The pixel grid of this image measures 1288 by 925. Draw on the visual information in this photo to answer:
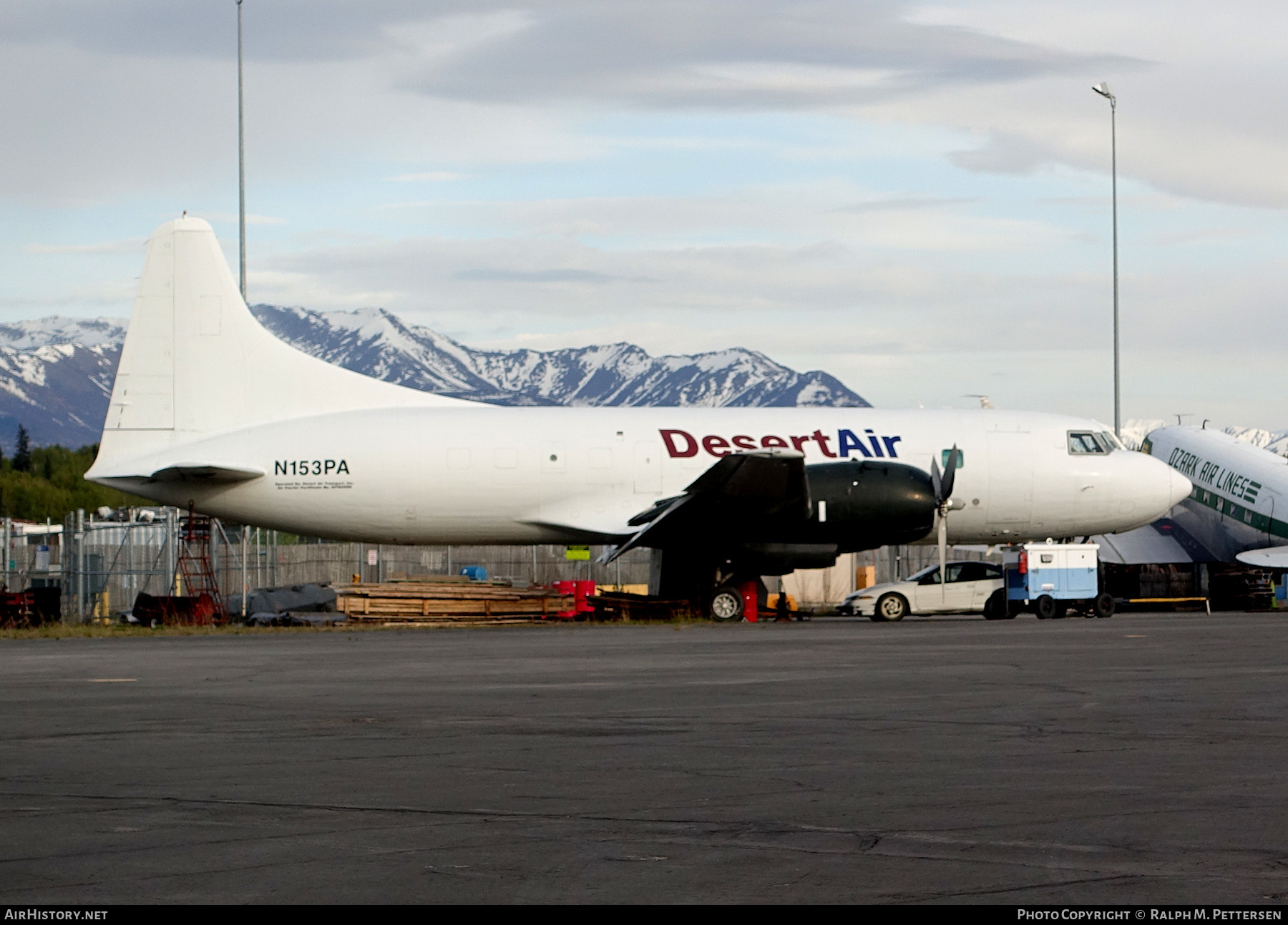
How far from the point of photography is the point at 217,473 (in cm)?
3034

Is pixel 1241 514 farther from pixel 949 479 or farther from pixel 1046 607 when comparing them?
pixel 949 479

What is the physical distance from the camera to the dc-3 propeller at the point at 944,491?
31.3 metres

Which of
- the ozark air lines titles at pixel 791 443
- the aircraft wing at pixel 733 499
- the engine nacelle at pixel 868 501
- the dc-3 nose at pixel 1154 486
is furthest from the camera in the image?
the dc-3 nose at pixel 1154 486

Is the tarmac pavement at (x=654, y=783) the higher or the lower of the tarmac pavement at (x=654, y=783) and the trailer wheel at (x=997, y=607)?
the higher

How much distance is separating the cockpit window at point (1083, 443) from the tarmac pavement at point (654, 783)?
16626 millimetres

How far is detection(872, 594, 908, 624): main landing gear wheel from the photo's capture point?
110 feet

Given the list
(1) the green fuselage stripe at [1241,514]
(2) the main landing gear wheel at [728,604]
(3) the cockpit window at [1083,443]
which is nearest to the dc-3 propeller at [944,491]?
(3) the cockpit window at [1083,443]

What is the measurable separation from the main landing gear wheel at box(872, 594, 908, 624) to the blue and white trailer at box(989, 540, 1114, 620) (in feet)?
7.88

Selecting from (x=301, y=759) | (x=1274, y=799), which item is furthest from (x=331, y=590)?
(x=1274, y=799)

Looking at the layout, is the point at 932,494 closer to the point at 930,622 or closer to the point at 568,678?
the point at 930,622

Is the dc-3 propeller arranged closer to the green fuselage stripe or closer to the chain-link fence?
the chain-link fence

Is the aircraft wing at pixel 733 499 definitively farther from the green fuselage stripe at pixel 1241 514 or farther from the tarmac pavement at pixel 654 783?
the green fuselage stripe at pixel 1241 514

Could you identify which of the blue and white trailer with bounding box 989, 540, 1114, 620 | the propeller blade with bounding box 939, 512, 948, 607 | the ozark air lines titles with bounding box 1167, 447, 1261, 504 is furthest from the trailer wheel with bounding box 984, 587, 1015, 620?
the ozark air lines titles with bounding box 1167, 447, 1261, 504

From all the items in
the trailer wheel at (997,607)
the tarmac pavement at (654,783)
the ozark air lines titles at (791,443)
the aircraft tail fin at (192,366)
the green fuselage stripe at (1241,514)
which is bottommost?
the trailer wheel at (997,607)
